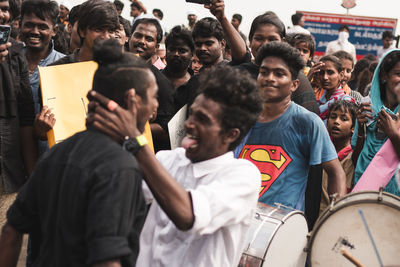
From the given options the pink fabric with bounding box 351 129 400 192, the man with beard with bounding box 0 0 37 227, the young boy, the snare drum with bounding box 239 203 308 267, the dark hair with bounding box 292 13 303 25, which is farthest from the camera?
the dark hair with bounding box 292 13 303 25

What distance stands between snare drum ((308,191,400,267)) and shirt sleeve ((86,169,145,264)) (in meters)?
1.72

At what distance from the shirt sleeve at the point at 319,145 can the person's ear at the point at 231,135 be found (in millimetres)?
1128

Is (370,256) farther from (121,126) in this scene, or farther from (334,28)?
(334,28)

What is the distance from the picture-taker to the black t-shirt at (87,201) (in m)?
1.62

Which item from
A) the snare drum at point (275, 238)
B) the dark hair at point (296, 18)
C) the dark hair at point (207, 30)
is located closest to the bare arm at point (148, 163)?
the snare drum at point (275, 238)

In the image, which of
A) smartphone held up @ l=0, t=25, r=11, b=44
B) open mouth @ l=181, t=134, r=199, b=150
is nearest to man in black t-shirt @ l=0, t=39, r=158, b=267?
open mouth @ l=181, t=134, r=199, b=150

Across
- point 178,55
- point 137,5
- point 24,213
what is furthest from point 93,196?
point 137,5

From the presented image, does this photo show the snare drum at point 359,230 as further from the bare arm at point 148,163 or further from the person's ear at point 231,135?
the bare arm at point 148,163

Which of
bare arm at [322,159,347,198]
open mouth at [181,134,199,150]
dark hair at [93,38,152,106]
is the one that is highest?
dark hair at [93,38,152,106]

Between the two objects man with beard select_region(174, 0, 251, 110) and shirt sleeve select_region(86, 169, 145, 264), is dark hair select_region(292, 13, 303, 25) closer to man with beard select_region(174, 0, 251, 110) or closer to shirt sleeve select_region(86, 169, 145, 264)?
man with beard select_region(174, 0, 251, 110)

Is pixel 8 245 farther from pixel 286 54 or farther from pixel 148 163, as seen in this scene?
pixel 286 54

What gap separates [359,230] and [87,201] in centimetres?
192

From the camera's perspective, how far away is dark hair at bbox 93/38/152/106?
1.80 m

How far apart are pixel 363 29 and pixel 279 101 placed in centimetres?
2422
